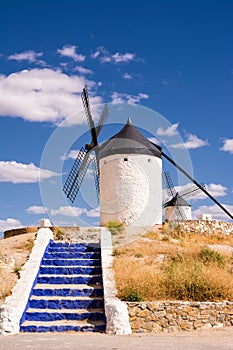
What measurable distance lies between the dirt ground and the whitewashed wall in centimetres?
547

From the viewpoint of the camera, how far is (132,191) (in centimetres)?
2042

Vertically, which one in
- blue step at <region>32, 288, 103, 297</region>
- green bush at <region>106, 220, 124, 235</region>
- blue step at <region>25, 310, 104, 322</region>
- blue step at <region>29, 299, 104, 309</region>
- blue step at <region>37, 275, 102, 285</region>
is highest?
green bush at <region>106, 220, 124, 235</region>

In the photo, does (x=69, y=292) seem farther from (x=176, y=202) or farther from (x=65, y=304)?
(x=176, y=202)

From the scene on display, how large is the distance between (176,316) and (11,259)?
5.31 meters

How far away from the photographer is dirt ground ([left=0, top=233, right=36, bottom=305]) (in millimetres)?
10070

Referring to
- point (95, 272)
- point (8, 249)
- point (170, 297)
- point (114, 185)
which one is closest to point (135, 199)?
point (114, 185)

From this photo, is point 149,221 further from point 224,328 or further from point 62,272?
point 224,328

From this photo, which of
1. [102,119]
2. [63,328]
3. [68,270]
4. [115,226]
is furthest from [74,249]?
[102,119]

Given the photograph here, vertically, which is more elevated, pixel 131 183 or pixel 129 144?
pixel 129 144

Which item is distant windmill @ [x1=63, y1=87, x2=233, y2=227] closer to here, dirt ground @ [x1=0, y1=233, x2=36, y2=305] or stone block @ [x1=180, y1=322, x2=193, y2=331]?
dirt ground @ [x1=0, y1=233, x2=36, y2=305]

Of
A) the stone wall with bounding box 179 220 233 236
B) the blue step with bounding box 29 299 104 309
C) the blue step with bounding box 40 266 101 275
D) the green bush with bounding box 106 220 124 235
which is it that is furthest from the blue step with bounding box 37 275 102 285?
the stone wall with bounding box 179 220 233 236

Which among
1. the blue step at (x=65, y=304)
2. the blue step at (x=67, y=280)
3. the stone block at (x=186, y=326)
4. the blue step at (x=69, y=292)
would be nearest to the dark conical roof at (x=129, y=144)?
the blue step at (x=67, y=280)

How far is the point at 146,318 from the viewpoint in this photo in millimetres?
8516

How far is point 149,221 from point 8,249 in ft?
26.4
